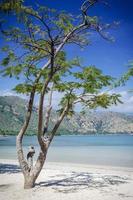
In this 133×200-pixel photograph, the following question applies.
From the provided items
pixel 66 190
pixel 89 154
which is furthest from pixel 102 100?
pixel 89 154

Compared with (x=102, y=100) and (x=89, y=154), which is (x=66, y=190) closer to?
(x=102, y=100)

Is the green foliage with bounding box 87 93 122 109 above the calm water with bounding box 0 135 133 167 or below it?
above

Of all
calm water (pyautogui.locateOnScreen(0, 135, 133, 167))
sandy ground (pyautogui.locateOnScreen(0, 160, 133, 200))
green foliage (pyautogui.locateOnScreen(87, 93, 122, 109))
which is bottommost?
calm water (pyautogui.locateOnScreen(0, 135, 133, 167))

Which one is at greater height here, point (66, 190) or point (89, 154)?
point (66, 190)

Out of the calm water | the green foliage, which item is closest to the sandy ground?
the green foliage

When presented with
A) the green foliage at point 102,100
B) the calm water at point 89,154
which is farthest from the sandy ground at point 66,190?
the calm water at point 89,154

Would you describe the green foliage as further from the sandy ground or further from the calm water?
the calm water

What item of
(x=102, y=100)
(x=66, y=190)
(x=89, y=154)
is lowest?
(x=89, y=154)

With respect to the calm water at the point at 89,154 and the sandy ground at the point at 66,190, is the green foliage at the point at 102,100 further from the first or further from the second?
the calm water at the point at 89,154

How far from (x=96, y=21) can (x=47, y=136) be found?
16.8ft

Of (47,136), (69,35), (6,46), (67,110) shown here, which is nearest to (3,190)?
(47,136)

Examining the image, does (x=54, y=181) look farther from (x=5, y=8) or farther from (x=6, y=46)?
(x=5, y=8)

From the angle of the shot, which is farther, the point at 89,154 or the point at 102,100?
the point at 89,154

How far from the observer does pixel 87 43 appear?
13289 millimetres
